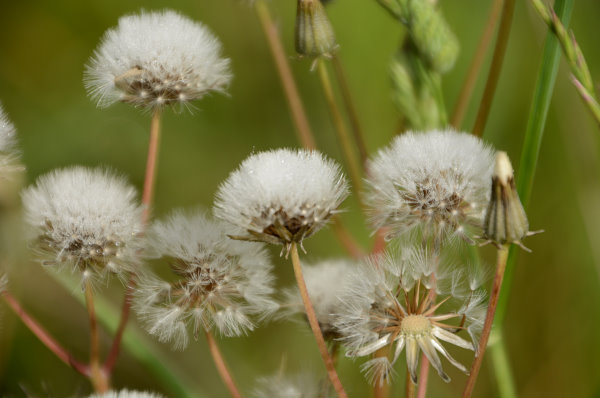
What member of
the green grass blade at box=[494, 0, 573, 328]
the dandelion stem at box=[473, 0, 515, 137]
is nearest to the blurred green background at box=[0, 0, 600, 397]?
the dandelion stem at box=[473, 0, 515, 137]

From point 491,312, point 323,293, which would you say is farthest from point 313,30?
point 491,312

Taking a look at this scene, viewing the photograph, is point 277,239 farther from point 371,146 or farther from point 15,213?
point 371,146

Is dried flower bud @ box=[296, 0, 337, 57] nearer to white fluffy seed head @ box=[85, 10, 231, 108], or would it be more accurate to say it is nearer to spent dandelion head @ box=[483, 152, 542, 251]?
white fluffy seed head @ box=[85, 10, 231, 108]

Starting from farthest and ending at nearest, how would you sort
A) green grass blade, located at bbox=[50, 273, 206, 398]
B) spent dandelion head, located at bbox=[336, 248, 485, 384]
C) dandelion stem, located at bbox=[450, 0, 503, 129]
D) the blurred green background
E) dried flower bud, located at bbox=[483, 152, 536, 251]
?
the blurred green background < dandelion stem, located at bbox=[450, 0, 503, 129] < green grass blade, located at bbox=[50, 273, 206, 398] < spent dandelion head, located at bbox=[336, 248, 485, 384] < dried flower bud, located at bbox=[483, 152, 536, 251]

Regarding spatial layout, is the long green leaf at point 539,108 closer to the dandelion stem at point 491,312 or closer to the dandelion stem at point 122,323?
the dandelion stem at point 491,312

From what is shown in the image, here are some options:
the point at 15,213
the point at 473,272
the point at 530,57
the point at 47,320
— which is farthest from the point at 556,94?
the point at 47,320
